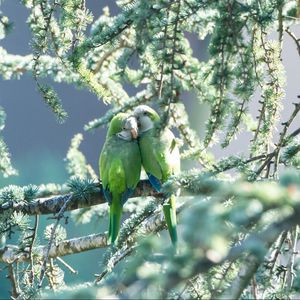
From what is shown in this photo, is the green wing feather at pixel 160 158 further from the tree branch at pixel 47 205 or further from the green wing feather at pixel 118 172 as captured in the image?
the tree branch at pixel 47 205

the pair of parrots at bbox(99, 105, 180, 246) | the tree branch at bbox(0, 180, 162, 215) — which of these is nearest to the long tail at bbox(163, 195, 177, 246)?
the pair of parrots at bbox(99, 105, 180, 246)

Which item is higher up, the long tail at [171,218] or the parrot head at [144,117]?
the parrot head at [144,117]

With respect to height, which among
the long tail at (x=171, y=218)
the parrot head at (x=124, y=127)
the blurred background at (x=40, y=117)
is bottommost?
the long tail at (x=171, y=218)

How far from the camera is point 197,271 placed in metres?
0.56

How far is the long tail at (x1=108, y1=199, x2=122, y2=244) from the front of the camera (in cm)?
178

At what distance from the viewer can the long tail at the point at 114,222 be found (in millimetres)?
1780

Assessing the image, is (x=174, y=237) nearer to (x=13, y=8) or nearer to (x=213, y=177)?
(x=213, y=177)

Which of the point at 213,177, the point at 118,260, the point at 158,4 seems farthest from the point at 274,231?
the point at 118,260

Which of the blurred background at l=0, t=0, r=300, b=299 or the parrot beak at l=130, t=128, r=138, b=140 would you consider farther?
the blurred background at l=0, t=0, r=300, b=299

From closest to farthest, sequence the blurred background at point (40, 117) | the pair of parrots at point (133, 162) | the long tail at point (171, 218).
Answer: the long tail at point (171, 218)
the pair of parrots at point (133, 162)
the blurred background at point (40, 117)

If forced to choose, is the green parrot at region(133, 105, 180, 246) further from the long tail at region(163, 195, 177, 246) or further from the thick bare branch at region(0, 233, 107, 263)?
the thick bare branch at region(0, 233, 107, 263)

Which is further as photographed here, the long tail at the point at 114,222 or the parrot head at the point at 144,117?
the parrot head at the point at 144,117

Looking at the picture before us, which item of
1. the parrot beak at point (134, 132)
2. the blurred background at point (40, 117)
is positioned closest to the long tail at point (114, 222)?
the parrot beak at point (134, 132)

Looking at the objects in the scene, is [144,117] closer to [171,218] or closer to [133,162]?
[133,162]
